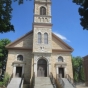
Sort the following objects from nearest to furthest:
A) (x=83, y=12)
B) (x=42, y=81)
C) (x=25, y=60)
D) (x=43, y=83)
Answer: (x=83, y=12)
(x=43, y=83)
(x=42, y=81)
(x=25, y=60)

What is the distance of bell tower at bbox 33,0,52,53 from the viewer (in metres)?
26.0

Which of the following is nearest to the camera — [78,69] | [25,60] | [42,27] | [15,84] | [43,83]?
[15,84]

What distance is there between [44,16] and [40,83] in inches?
491

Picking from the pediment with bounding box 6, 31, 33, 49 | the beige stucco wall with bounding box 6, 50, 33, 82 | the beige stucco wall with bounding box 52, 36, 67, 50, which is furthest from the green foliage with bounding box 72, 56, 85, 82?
the beige stucco wall with bounding box 6, 50, 33, 82

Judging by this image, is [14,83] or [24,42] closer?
[14,83]

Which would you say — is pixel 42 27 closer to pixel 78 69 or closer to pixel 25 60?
pixel 25 60

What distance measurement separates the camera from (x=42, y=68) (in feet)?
84.2

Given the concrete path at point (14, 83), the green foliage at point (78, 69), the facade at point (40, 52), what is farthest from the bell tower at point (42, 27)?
the green foliage at point (78, 69)

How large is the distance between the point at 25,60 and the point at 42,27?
6613 millimetres

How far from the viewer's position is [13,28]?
449 inches

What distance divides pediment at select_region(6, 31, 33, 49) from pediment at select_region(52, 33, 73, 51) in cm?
→ 431

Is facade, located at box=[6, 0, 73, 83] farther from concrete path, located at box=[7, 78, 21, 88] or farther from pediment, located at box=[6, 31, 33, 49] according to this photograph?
concrete path, located at box=[7, 78, 21, 88]

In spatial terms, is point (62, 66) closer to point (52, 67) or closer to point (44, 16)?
point (52, 67)

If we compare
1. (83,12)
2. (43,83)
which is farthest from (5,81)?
(83,12)
